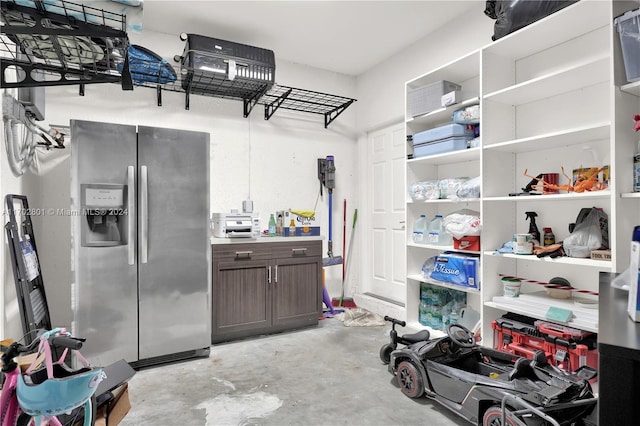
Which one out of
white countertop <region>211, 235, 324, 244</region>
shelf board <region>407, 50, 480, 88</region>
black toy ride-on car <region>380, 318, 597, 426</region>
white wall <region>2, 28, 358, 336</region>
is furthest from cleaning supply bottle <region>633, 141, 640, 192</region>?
white wall <region>2, 28, 358, 336</region>

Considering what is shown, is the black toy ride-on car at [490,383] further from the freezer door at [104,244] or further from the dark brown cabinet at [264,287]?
the freezer door at [104,244]

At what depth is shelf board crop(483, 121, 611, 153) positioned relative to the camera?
198 centimetres

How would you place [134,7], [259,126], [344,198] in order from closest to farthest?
[134,7]
[259,126]
[344,198]

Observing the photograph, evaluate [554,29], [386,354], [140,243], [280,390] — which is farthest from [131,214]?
[554,29]

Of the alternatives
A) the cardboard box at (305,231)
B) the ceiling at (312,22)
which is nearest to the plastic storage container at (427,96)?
Answer: the ceiling at (312,22)

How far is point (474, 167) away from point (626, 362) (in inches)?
109

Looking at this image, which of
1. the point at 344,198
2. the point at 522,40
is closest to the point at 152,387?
the point at 344,198

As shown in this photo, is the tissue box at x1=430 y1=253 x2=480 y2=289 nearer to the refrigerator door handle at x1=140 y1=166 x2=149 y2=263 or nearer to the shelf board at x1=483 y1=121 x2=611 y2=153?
the shelf board at x1=483 y1=121 x2=611 y2=153

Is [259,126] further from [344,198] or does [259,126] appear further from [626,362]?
[626,362]

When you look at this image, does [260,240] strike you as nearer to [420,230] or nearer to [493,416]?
[420,230]

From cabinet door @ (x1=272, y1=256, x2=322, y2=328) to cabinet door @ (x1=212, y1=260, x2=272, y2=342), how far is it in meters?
0.10

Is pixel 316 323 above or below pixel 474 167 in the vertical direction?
below

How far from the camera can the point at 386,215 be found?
164 inches

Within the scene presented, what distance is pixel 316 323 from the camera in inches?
140
